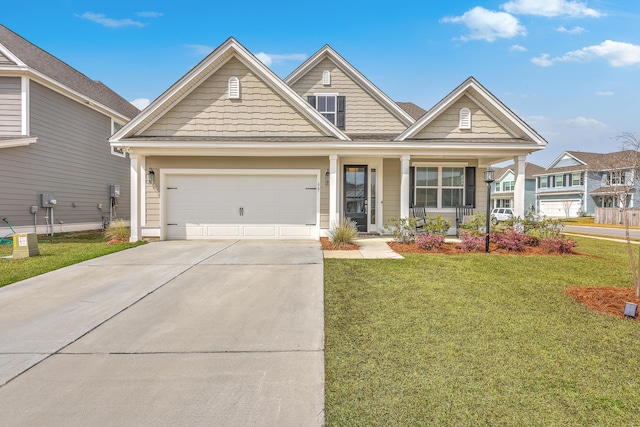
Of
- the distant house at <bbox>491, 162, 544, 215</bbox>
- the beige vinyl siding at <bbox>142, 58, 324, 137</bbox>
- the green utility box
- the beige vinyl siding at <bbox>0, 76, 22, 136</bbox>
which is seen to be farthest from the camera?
the distant house at <bbox>491, 162, 544, 215</bbox>

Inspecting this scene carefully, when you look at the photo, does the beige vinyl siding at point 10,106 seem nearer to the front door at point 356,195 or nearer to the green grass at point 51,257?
the green grass at point 51,257

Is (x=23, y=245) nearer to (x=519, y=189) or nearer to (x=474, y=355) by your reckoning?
(x=474, y=355)

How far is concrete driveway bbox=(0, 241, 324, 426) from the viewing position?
2564 mm

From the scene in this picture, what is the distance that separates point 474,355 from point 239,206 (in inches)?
369

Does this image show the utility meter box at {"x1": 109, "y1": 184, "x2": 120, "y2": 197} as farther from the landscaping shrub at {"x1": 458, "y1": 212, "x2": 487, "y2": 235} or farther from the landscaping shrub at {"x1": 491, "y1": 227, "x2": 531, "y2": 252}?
the landscaping shrub at {"x1": 491, "y1": 227, "x2": 531, "y2": 252}

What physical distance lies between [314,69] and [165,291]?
35.8 ft

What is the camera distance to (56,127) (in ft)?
45.1

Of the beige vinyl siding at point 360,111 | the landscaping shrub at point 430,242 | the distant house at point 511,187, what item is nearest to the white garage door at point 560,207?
the distant house at point 511,187

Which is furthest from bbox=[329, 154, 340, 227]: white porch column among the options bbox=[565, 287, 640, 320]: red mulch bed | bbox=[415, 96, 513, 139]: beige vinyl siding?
bbox=[565, 287, 640, 320]: red mulch bed

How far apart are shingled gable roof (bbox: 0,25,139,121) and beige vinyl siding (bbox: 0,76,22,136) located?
372mm

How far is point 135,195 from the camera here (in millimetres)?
10773

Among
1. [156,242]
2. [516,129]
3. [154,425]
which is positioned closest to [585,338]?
[154,425]

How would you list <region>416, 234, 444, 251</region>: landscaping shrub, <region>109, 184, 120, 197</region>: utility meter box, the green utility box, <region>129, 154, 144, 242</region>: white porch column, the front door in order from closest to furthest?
the green utility box
<region>416, 234, 444, 251</region>: landscaping shrub
<region>129, 154, 144, 242</region>: white porch column
the front door
<region>109, 184, 120, 197</region>: utility meter box

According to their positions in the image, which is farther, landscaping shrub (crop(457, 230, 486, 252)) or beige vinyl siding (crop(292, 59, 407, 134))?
beige vinyl siding (crop(292, 59, 407, 134))
